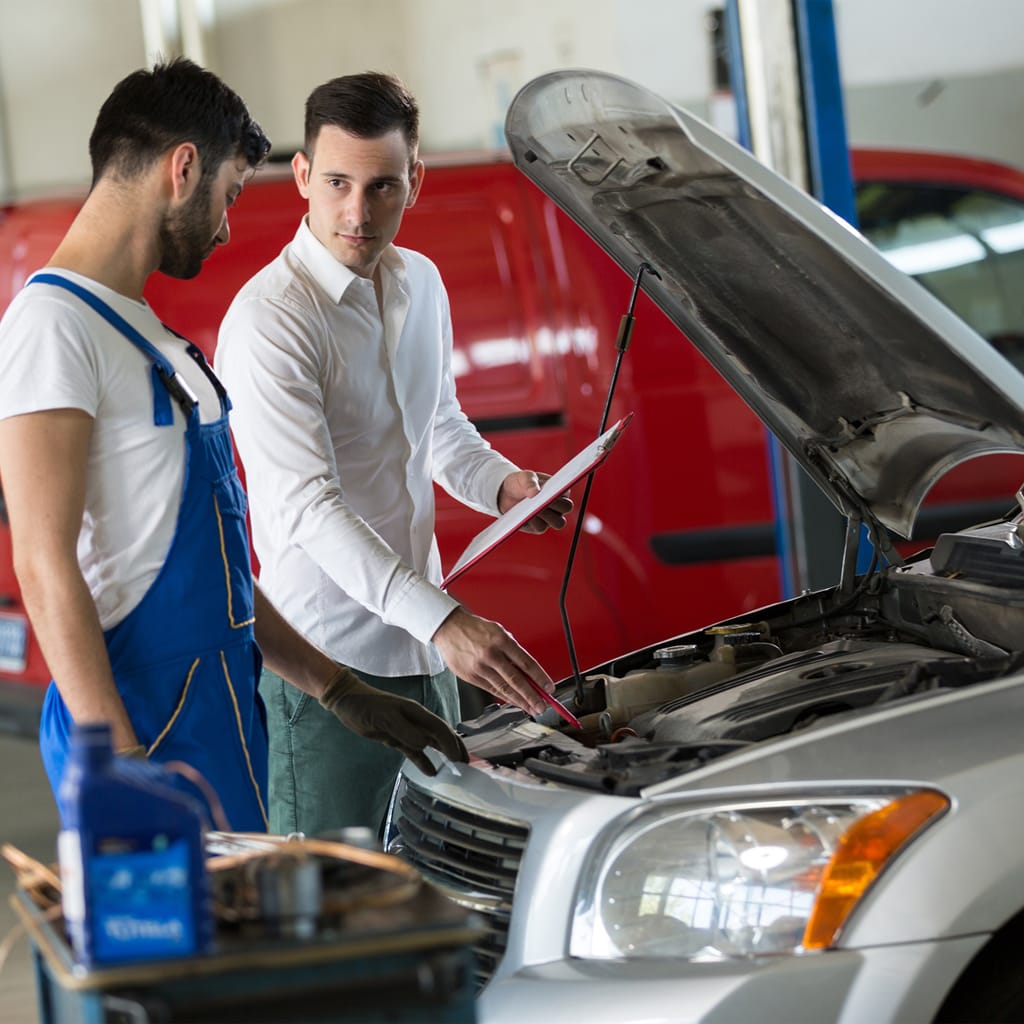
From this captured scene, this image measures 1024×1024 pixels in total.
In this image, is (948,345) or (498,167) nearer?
(948,345)

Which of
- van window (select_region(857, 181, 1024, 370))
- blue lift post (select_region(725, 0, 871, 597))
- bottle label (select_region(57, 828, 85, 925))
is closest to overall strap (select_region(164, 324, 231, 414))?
bottle label (select_region(57, 828, 85, 925))

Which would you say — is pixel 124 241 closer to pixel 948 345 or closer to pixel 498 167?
pixel 948 345

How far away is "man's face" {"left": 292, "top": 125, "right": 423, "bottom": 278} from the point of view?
259 cm

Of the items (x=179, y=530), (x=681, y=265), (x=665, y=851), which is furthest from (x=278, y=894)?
(x=681, y=265)

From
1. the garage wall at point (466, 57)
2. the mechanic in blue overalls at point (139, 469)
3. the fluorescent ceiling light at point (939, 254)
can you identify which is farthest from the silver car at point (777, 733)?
the garage wall at point (466, 57)

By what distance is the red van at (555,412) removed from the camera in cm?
420

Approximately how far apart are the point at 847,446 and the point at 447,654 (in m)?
0.85

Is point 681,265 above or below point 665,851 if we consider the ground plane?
above

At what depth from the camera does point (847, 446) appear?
2611 mm

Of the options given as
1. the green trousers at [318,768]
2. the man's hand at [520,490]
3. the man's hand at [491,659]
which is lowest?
the green trousers at [318,768]

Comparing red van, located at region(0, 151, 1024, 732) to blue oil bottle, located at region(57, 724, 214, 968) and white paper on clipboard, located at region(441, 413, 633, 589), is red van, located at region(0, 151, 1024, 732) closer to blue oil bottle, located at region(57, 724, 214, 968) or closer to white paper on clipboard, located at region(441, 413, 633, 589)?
white paper on clipboard, located at region(441, 413, 633, 589)

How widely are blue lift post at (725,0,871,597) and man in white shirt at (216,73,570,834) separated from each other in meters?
1.72

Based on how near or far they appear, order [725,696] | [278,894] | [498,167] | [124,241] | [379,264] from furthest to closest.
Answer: [498,167] < [379,264] < [725,696] < [124,241] < [278,894]

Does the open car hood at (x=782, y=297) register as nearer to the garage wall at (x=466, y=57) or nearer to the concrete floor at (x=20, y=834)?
the concrete floor at (x=20, y=834)
